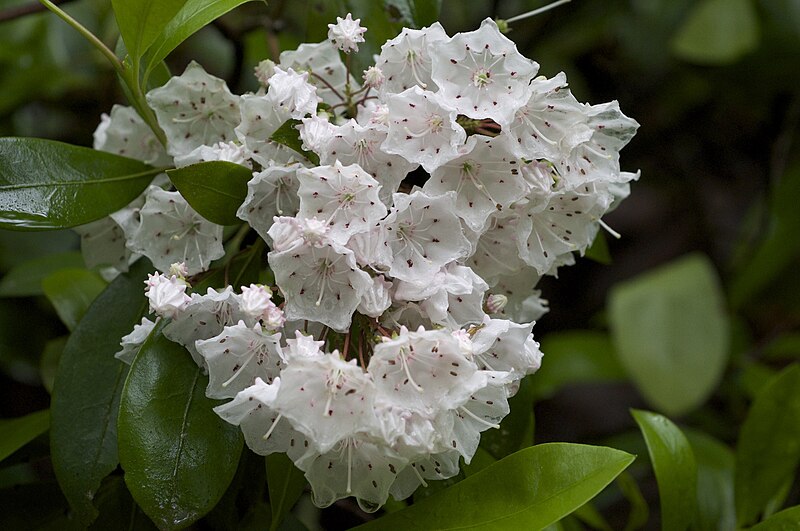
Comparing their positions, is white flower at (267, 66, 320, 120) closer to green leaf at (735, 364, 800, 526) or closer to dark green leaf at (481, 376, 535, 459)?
dark green leaf at (481, 376, 535, 459)

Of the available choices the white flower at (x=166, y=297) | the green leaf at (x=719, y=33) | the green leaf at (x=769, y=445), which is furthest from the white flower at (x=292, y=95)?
the green leaf at (x=719, y=33)

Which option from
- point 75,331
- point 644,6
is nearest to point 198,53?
point 644,6

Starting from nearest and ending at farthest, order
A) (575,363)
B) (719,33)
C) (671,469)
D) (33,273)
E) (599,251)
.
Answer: (671,469) < (599,251) < (33,273) < (719,33) < (575,363)

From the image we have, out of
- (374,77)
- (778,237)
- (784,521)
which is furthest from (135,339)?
(778,237)

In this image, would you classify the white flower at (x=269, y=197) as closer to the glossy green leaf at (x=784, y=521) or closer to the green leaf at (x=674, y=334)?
the glossy green leaf at (x=784, y=521)

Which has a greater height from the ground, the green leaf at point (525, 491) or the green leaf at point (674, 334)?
the green leaf at point (525, 491)

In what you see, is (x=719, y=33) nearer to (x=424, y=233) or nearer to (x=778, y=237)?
(x=778, y=237)
